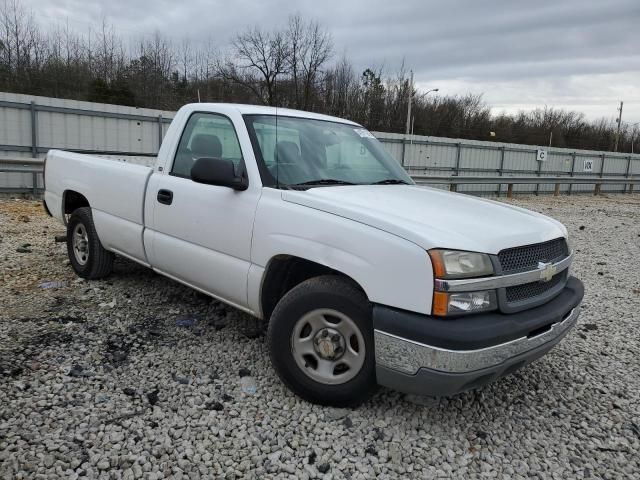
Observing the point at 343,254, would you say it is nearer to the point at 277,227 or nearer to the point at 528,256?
the point at 277,227

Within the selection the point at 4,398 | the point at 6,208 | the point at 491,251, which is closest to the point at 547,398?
the point at 491,251

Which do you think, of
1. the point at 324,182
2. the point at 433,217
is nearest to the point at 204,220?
the point at 324,182

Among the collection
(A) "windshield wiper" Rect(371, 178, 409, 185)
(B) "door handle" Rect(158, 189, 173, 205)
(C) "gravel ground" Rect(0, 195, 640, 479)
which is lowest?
(C) "gravel ground" Rect(0, 195, 640, 479)

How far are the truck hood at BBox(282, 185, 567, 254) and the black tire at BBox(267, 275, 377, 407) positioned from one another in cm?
43

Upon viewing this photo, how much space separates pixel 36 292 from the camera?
4.95 metres

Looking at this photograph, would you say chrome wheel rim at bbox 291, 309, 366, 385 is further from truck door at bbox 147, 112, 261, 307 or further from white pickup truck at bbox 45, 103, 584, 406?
truck door at bbox 147, 112, 261, 307

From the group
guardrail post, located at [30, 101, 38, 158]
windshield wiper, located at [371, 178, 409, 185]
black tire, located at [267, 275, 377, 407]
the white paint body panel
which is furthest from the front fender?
guardrail post, located at [30, 101, 38, 158]

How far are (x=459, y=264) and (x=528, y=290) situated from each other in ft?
2.02

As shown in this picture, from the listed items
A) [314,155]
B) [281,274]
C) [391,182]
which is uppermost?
[314,155]

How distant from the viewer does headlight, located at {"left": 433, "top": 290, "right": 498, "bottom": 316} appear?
258 cm

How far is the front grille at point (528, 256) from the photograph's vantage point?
2.80 m

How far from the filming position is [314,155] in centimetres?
379

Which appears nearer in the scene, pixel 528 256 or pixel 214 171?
pixel 528 256

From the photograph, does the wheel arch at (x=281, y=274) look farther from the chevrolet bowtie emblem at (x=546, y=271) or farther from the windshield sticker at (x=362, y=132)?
the windshield sticker at (x=362, y=132)
